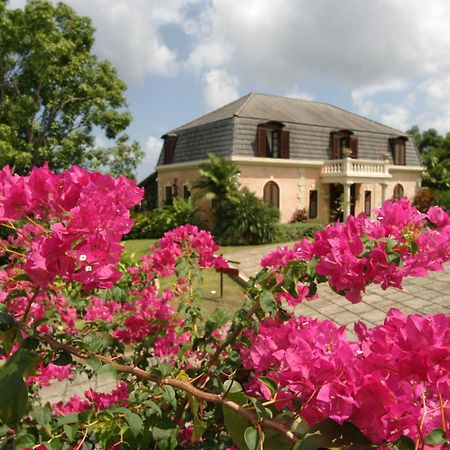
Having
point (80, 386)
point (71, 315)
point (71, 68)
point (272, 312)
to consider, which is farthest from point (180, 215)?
point (272, 312)

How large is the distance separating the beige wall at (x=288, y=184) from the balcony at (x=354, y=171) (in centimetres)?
57

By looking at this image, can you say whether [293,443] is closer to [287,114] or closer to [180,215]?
[180,215]

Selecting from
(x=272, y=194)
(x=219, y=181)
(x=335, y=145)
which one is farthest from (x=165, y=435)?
(x=335, y=145)

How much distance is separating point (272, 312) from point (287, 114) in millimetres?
19259

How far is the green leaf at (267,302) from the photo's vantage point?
1338 millimetres

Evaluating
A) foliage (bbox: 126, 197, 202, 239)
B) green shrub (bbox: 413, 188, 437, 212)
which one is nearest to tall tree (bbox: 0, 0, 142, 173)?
foliage (bbox: 126, 197, 202, 239)

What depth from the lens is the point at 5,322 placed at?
996 millimetres

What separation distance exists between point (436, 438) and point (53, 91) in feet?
55.8

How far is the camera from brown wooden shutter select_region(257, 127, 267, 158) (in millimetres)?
17672

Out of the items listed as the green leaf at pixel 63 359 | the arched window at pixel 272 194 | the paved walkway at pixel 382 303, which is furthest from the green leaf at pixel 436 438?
the arched window at pixel 272 194

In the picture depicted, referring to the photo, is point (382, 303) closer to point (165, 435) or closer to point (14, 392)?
point (165, 435)

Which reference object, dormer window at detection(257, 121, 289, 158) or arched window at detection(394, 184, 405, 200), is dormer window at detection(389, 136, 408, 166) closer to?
arched window at detection(394, 184, 405, 200)

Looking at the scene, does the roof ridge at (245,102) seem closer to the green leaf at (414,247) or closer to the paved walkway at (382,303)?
the paved walkway at (382,303)

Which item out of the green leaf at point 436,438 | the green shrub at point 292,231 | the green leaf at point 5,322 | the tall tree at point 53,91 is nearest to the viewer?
the green leaf at point 436,438
